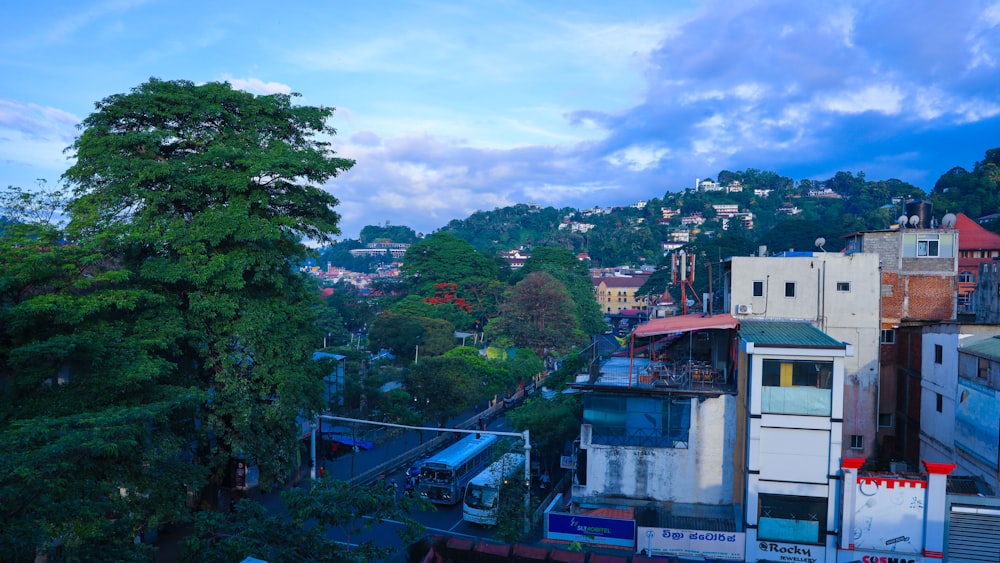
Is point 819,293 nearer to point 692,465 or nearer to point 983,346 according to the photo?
point 983,346

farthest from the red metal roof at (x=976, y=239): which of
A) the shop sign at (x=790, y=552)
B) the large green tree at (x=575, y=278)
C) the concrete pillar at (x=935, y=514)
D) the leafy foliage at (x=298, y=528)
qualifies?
the leafy foliage at (x=298, y=528)

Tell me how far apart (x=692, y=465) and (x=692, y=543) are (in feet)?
7.14

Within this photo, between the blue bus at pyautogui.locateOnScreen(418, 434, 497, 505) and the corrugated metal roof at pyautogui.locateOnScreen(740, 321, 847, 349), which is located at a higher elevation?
the corrugated metal roof at pyautogui.locateOnScreen(740, 321, 847, 349)

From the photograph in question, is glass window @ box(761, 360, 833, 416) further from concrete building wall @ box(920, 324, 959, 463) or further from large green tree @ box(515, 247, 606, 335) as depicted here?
large green tree @ box(515, 247, 606, 335)

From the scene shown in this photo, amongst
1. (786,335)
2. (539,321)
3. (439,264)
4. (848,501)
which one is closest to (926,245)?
(786,335)

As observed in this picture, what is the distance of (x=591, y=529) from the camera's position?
46.8 feet

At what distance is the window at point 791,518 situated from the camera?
13.3 meters

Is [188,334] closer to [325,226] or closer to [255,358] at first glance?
[255,358]

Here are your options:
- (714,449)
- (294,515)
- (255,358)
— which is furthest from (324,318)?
(294,515)

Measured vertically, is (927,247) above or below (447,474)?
above

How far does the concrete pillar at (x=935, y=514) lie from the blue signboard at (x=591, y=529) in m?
5.90

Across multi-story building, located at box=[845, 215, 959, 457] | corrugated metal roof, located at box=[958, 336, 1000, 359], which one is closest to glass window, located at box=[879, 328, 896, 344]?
multi-story building, located at box=[845, 215, 959, 457]

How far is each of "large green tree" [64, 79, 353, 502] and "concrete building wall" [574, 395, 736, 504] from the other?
28.0 ft

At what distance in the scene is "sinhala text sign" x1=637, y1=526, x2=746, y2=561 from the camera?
13672 millimetres
